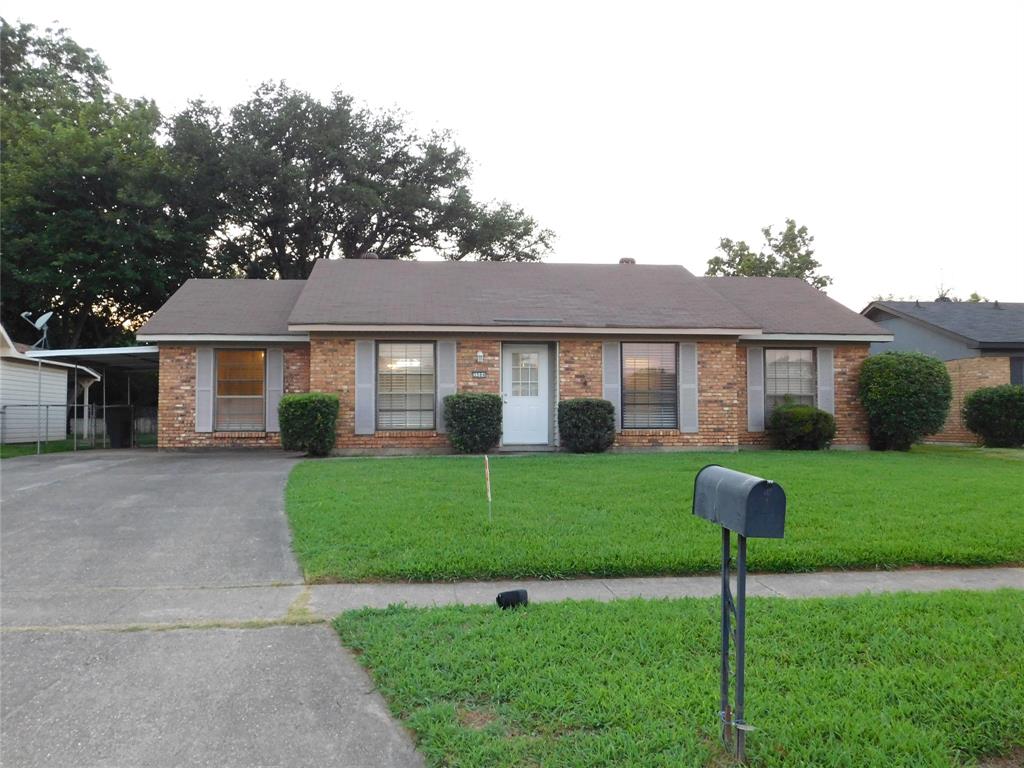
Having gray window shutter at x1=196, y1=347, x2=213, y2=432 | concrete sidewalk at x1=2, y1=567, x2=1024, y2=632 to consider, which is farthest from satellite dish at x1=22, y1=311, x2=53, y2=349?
concrete sidewalk at x1=2, y1=567, x2=1024, y2=632

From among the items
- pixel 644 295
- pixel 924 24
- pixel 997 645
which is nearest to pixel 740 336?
pixel 644 295

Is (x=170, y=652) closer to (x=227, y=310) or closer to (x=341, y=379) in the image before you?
(x=341, y=379)

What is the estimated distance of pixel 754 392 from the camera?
15.1 metres

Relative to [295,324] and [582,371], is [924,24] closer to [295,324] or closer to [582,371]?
[582,371]

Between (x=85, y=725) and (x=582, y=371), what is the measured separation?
38.0 ft

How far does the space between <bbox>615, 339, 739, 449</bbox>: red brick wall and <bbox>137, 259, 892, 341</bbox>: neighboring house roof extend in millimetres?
498

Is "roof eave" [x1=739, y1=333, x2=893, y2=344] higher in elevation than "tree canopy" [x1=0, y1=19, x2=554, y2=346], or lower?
lower

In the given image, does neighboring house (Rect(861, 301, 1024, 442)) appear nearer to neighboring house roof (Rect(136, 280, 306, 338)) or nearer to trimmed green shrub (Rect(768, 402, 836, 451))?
trimmed green shrub (Rect(768, 402, 836, 451))

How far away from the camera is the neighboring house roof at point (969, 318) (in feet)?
59.5

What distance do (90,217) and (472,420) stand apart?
18113 millimetres

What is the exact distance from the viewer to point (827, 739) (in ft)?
9.07

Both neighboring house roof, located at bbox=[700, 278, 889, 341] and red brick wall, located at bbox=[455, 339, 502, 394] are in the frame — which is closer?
red brick wall, located at bbox=[455, 339, 502, 394]

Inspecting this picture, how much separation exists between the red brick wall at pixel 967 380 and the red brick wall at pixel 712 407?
23.2 feet

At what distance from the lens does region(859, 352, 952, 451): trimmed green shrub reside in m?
14.1
